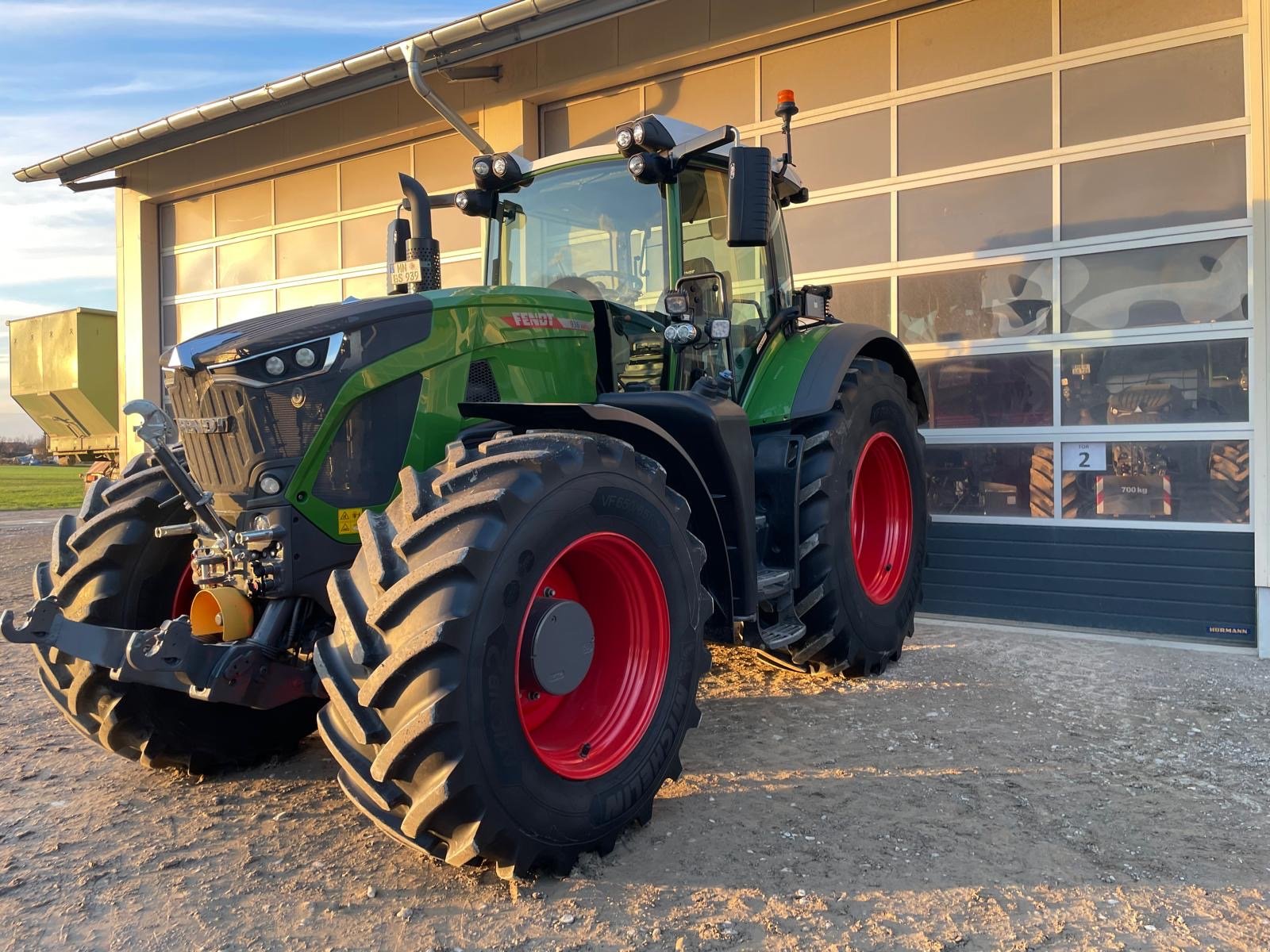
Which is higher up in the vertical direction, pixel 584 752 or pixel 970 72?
pixel 970 72

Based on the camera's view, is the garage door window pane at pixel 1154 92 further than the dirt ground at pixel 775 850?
Yes

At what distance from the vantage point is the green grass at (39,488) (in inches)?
893

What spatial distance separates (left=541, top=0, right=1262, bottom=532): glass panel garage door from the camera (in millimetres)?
5832

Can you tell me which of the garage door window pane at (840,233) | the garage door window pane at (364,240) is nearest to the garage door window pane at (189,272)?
the garage door window pane at (364,240)

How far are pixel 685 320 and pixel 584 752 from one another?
1901 mm

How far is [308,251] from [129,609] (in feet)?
26.0

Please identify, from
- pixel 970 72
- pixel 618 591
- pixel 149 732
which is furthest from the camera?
pixel 970 72

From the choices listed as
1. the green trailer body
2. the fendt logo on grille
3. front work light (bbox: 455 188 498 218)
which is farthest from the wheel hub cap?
the green trailer body

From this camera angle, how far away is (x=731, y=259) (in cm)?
471

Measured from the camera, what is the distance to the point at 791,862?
298cm

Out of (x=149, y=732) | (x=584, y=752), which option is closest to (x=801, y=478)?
(x=584, y=752)

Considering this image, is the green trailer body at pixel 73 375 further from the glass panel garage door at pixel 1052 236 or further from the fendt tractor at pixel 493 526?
the fendt tractor at pixel 493 526

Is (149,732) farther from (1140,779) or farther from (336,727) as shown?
(1140,779)

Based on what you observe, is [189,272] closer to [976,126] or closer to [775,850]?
[976,126]
